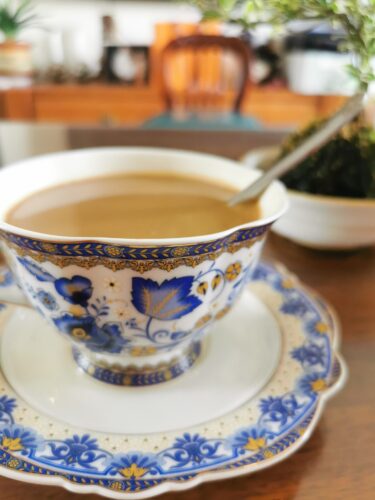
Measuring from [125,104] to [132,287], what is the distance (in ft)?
8.93

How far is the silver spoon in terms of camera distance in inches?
17.0

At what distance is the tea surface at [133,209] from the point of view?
44cm

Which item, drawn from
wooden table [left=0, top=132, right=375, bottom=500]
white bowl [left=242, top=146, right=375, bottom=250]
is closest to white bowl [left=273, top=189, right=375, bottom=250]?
white bowl [left=242, top=146, right=375, bottom=250]

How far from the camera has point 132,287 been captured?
36 centimetres

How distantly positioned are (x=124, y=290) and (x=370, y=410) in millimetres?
262

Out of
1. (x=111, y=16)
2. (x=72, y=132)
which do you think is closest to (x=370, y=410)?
(x=72, y=132)

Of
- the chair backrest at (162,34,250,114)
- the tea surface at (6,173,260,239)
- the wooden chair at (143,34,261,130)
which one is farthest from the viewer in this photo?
the chair backrest at (162,34,250,114)

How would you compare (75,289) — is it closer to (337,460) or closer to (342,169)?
(337,460)

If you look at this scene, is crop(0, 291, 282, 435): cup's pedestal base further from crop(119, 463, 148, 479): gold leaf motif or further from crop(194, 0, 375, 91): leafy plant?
crop(194, 0, 375, 91): leafy plant

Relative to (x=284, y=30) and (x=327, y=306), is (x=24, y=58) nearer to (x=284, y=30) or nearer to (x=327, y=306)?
(x=284, y=30)

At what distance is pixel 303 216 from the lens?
0.63 meters

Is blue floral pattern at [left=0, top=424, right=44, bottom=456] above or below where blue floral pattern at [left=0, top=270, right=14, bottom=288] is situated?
above

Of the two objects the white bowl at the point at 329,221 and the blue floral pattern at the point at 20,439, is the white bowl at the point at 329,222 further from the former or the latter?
the blue floral pattern at the point at 20,439

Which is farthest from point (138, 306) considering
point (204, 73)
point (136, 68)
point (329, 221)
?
point (136, 68)
